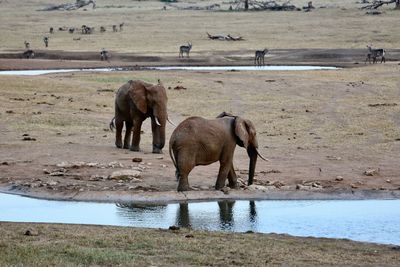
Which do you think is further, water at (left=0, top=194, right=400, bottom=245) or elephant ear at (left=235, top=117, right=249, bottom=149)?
elephant ear at (left=235, top=117, right=249, bottom=149)

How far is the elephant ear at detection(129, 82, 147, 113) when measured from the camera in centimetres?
2075

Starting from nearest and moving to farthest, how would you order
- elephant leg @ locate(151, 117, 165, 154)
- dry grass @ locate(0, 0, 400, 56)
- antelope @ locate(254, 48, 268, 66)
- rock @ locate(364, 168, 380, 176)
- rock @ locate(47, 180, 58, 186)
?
rock @ locate(47, 180, 58, 186)
rock @ locate(364, 168, 380, 176)
elephant leg @ locate(151, 117, 165, 154)
antelope @ locate(254, 48, 268, 66)
dry grass @ locate(0, 0, 400, 56)

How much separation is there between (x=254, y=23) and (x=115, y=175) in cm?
5216

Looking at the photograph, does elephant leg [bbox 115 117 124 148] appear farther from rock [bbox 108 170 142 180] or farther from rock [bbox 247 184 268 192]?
rock [bbox 247 184 268 192]

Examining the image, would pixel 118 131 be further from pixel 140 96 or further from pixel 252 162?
pixel 252 162

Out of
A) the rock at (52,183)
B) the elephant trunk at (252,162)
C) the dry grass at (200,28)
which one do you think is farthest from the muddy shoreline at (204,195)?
the dry grass at (200,28)

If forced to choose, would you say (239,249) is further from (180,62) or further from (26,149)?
(180,62)

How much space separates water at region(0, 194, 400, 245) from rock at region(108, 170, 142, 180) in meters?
1.52

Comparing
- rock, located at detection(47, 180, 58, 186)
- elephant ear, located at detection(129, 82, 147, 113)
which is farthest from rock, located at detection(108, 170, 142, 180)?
elephant ear, located at detection(129, 82, 147, 113)

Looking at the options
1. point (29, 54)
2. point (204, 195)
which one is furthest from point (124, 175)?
point (29, 54)

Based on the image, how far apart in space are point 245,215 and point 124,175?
337 cm

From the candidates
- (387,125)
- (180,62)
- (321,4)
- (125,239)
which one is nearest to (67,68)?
(180,62)

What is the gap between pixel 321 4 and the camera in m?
84.9

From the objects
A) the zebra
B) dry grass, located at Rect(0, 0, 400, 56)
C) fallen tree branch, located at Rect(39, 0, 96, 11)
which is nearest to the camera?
the zebra
